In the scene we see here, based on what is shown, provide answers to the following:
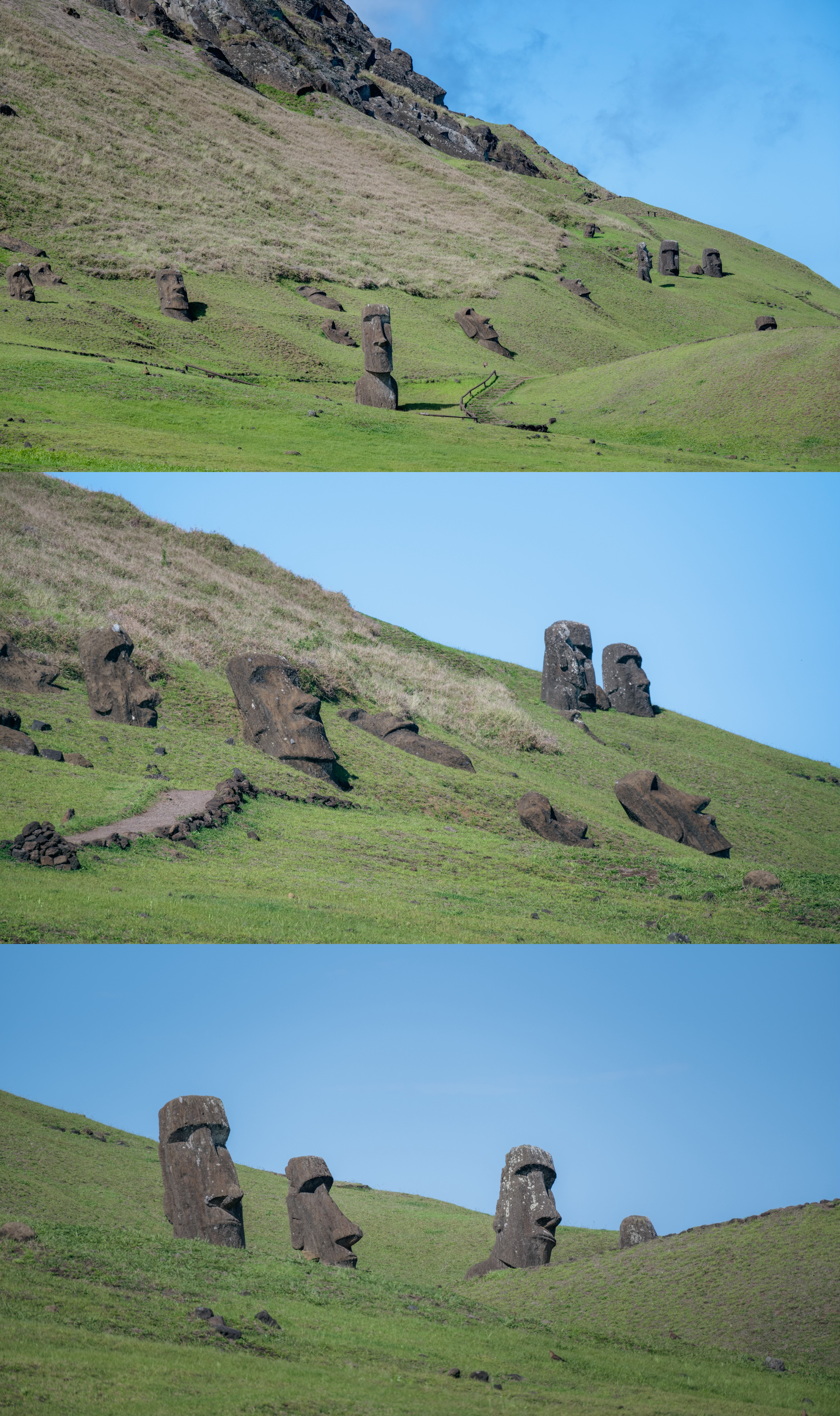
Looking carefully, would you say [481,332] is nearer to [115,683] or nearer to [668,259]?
[668,259]

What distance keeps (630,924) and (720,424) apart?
20.7 meters

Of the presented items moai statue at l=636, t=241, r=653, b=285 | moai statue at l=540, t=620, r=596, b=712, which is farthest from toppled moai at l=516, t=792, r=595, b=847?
moai statue at l=636, t=241, r=653, b=285

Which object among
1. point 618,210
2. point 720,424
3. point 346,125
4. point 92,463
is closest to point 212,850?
point 92,463

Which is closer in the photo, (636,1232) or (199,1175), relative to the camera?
(199,1175)

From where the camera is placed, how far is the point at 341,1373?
13062mm

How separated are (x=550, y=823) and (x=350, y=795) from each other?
5.01 metres

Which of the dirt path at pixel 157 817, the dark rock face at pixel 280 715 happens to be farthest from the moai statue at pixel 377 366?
the dirt path at pixel 157 817

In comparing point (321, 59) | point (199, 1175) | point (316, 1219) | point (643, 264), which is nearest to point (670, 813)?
point (316, 1219)

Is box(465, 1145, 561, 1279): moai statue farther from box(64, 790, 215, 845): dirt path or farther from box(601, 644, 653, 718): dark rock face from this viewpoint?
box(601, 644, 653, 718): dark rock face

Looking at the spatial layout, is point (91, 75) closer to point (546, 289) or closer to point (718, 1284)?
point (546, 289)

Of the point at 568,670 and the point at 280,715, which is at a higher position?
the point at 568,670

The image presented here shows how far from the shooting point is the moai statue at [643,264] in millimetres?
76500

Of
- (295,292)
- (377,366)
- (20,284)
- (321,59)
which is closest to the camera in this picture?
(377,366)

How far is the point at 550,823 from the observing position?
91.0 feet
